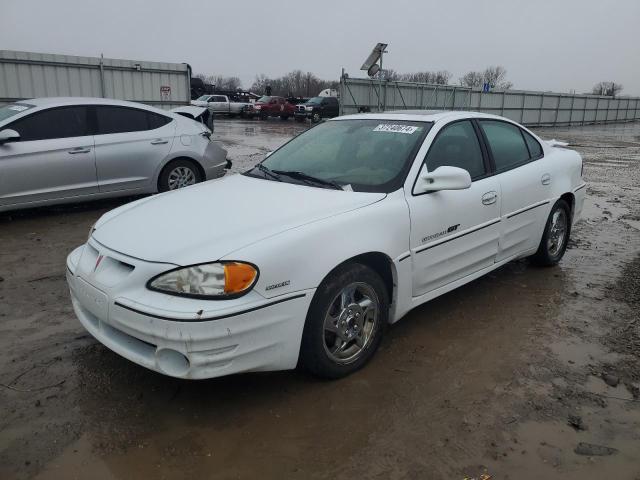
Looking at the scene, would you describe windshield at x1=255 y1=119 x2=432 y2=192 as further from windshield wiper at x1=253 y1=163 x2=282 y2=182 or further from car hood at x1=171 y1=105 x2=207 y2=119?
car hood at x1=171 y1=105 x2=207 y2=119

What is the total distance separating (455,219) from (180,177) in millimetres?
4961

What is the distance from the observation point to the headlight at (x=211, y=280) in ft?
8.65

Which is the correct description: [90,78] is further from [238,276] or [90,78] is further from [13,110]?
[238,276]

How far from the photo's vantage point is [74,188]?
6715mm

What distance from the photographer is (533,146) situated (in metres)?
4.98

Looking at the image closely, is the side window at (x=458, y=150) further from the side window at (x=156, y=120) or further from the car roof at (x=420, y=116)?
the side window at (x=156, y=120)

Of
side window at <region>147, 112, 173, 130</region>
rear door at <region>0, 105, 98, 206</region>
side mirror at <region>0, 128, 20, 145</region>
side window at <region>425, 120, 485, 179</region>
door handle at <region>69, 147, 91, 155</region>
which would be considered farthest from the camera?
side window at <region>147, 112, 173, 130</region>

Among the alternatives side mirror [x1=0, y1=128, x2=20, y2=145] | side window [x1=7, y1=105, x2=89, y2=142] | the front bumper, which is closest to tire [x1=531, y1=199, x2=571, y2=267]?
the front bumper

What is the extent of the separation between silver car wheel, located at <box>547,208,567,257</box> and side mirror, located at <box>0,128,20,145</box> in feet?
19.4

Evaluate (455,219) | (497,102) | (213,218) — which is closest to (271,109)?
(497,102)

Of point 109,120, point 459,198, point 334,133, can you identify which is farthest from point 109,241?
point 109,120

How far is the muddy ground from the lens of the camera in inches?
98.8

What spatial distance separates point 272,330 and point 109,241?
115 cm

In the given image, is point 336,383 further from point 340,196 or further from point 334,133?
point 334,133
